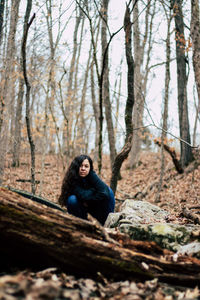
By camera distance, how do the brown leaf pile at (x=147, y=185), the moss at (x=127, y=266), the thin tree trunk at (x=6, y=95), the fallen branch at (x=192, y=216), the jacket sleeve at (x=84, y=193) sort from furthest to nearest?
the brown leaf pile at (x=147, y=185)
the thin tree trunk at (x=6, y=95)
the fallen branch at (x=192, y=216)
the jacket sleeve at (x=84, y=193)
the moss at (x=127, y=266)

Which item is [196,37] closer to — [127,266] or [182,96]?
[127,266]

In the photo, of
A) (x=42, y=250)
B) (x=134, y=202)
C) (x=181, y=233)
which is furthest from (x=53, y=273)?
(x=134, y=202)

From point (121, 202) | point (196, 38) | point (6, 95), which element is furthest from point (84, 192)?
point (6, 95)

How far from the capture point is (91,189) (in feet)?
12.4

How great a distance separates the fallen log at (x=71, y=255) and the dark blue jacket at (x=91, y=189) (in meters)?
1.51

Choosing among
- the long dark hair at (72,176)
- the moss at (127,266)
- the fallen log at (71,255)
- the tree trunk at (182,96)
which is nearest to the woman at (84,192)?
the long dark hair at (72,176)

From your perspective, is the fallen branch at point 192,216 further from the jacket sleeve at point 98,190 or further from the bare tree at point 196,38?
the bare tree at point 196,38

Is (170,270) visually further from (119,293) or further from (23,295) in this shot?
(23,295)

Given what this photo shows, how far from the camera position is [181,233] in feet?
8.46

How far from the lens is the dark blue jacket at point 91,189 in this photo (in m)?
3.69

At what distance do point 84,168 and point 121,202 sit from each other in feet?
15.8

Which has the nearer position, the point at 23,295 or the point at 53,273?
the point at 23,295

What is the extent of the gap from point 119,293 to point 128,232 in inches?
36.9

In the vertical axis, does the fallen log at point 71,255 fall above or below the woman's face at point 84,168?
below
